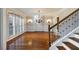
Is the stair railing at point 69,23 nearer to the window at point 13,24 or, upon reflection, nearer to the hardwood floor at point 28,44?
the hardwood floor at point 28,44

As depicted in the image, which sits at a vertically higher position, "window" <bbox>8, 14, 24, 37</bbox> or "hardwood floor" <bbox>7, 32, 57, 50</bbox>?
"window" <bbox>8, 14, 24, 37</bbox>

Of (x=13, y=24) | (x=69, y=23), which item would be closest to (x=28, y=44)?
(x=69, y=23)

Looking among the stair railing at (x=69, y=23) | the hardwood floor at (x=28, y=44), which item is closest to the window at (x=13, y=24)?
the hardwood floor at (x=28, y=44)

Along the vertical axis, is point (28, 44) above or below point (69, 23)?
below

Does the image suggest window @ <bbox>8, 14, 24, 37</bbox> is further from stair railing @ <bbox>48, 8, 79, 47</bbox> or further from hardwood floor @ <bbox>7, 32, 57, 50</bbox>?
stair railing @ <bbox>48, 8, 79, 47</bbox>

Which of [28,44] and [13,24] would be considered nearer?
[28,44]

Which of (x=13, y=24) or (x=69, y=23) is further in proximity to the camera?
(x=13, y=24)

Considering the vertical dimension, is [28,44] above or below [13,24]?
below

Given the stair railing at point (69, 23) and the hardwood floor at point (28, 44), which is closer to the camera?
the stair railing at point (69, 23)

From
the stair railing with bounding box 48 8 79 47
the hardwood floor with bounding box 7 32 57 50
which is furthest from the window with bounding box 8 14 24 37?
the stair railing with bounding box 48 8 79 47

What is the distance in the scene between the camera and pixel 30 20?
1302cm

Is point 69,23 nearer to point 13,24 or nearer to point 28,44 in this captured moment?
point 28,44
